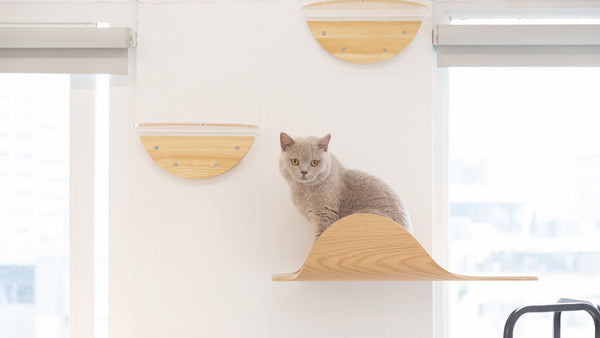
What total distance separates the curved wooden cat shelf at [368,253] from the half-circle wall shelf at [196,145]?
379mm

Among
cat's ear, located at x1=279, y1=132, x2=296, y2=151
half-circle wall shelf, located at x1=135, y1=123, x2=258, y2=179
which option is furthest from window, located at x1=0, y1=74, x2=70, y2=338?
cat's ear, located at x1=279, y1=132, x2=296, y2=151

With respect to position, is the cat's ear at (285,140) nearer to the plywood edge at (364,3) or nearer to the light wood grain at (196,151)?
the light wood grain at (196,151)

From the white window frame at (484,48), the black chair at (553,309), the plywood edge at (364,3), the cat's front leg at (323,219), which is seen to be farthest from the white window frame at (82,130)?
the black chair at (553,309)

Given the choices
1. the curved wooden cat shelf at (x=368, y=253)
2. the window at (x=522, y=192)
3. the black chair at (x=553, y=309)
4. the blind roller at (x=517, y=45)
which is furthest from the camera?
the window at (x=522, y=192)

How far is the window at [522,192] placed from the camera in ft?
5.32

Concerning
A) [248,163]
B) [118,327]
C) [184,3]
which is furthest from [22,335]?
[184,3]

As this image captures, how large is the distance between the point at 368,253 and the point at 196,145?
566 millimetres

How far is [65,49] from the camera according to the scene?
153 cm

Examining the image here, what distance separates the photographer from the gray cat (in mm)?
1309

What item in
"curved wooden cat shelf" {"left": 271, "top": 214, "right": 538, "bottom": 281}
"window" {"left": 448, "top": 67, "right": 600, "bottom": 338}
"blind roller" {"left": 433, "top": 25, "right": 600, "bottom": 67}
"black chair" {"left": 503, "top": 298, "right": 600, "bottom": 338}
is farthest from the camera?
"window" {"left": 448, "top": 67, "right": 600, "bottom": 338}

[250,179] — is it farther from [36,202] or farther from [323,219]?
Answer: [36,202]

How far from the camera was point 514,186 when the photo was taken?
1.63 m

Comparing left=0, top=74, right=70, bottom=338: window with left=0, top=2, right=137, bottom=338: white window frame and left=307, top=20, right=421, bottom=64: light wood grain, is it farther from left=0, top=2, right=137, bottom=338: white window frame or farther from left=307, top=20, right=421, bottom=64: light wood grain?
left=307, top=20, right=421, bottom=64: light wood grain

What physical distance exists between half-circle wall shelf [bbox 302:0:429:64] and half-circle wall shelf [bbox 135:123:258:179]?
0.34 meters
